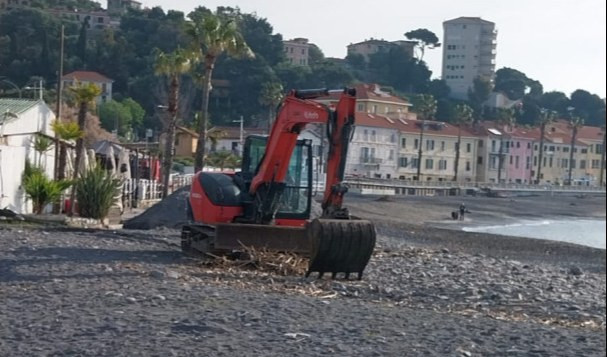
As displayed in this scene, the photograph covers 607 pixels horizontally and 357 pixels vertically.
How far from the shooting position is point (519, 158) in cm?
5469

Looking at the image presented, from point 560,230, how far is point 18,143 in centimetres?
3356

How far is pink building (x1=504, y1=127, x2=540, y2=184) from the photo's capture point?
52375 mm

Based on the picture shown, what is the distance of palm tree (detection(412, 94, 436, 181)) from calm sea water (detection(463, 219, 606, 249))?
11.5 m

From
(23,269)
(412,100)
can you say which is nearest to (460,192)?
(412,100)

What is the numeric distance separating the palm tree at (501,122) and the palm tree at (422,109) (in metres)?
4.62

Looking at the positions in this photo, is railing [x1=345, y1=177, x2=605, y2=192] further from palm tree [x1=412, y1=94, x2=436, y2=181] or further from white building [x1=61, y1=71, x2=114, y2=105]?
white building [x1=61, y1=71, x2=114, y2=105]

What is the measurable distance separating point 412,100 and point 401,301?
56.6 metres

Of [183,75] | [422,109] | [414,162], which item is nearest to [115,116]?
[183,75]

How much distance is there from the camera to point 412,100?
238 feet

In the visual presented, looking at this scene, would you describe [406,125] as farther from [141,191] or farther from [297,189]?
[297,189]

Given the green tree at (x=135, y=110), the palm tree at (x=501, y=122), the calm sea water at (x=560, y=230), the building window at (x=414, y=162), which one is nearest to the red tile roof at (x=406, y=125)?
the building window at (x=414, y=162)

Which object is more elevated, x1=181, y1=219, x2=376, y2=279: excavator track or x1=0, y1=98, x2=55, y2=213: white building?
x1=0, y1=98, x2=55, y2=213: white building

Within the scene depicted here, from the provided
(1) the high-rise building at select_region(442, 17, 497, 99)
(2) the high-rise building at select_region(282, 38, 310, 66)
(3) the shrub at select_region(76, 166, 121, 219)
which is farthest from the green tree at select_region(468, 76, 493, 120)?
(3) the shrub at select_region(76, 166, 121, 219)

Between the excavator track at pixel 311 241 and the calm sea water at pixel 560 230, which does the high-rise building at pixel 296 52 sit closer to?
the calm sea water at pixel 560 230
